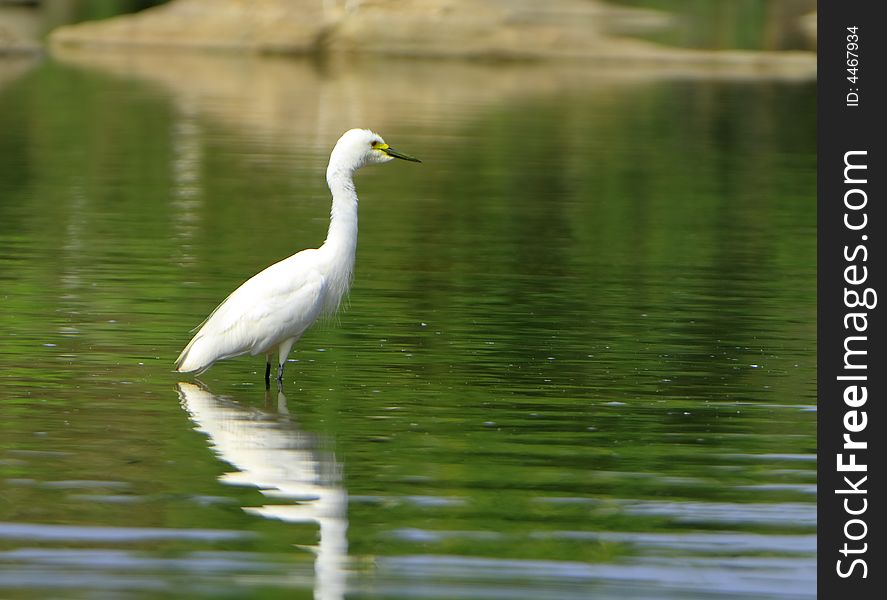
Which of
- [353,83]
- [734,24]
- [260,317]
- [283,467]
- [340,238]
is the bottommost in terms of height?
[283,467]

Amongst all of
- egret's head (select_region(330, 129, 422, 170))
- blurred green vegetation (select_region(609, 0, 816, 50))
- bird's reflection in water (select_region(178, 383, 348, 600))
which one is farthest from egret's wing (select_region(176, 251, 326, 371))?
blurred green vegetation (select_region(609, 0, 816, 50))

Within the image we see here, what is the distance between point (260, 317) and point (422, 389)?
1.10 m

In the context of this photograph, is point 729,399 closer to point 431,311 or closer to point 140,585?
point 431,311

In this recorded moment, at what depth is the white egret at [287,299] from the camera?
11.0 metres

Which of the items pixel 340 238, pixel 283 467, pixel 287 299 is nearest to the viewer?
pixel 283 467

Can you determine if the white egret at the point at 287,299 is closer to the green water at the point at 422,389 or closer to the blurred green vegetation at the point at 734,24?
the green water at the point at 422,389

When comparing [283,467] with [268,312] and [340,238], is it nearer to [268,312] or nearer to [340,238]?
→ [268,312]

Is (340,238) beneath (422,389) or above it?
above

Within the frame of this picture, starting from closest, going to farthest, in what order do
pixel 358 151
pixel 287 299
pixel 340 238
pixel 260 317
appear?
pixel 260 317
pixel 287 299
pixel 340 238
pixel 358 151

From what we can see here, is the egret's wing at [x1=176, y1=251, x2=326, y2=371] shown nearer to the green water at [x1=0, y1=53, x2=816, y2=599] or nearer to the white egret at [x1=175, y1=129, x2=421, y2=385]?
the white egret at [x1=175, y1=129, x2=421, y2=385]

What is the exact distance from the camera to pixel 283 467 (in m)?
9.05

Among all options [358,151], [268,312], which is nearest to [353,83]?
[358,151]

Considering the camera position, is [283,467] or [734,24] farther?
[734,24]

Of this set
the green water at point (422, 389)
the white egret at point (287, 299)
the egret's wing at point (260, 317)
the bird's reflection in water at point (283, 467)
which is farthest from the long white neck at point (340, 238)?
the bird's reflection in water at point (283, 467)
